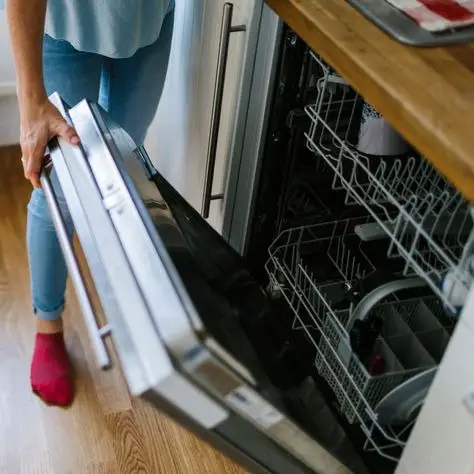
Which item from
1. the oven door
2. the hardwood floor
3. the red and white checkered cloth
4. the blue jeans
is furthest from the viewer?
the hardwood floor

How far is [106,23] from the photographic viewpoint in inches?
42.5

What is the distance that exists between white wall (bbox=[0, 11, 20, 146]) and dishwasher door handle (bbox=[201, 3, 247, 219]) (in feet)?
3.06

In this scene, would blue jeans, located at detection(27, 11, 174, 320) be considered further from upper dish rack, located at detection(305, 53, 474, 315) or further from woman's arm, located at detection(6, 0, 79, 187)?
upper dish rack, located at detection(305, 53, 474, 315)

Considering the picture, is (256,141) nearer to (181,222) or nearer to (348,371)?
(181,222)

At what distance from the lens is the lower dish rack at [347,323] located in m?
1.02

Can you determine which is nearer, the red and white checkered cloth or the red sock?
the red and white checkered cloth

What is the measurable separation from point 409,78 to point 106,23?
0.54 metres

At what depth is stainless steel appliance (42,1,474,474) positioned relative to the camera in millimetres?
624

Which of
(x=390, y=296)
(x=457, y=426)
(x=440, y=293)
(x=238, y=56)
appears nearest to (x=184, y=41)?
(x=238, y=56)

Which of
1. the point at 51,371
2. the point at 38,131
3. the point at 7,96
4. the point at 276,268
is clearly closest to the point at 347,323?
the point at 276,268

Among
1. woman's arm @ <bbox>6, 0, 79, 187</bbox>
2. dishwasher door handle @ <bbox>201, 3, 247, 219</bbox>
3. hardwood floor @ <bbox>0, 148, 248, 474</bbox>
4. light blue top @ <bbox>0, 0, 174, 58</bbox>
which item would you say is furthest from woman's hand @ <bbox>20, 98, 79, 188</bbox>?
hardwood floor @ <bbox>0, 148, 248, 474</bbox>

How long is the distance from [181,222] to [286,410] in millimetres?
301

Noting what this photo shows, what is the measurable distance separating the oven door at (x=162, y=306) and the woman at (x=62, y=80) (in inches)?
3.0

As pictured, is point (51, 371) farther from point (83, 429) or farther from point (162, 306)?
point (162, 306)
